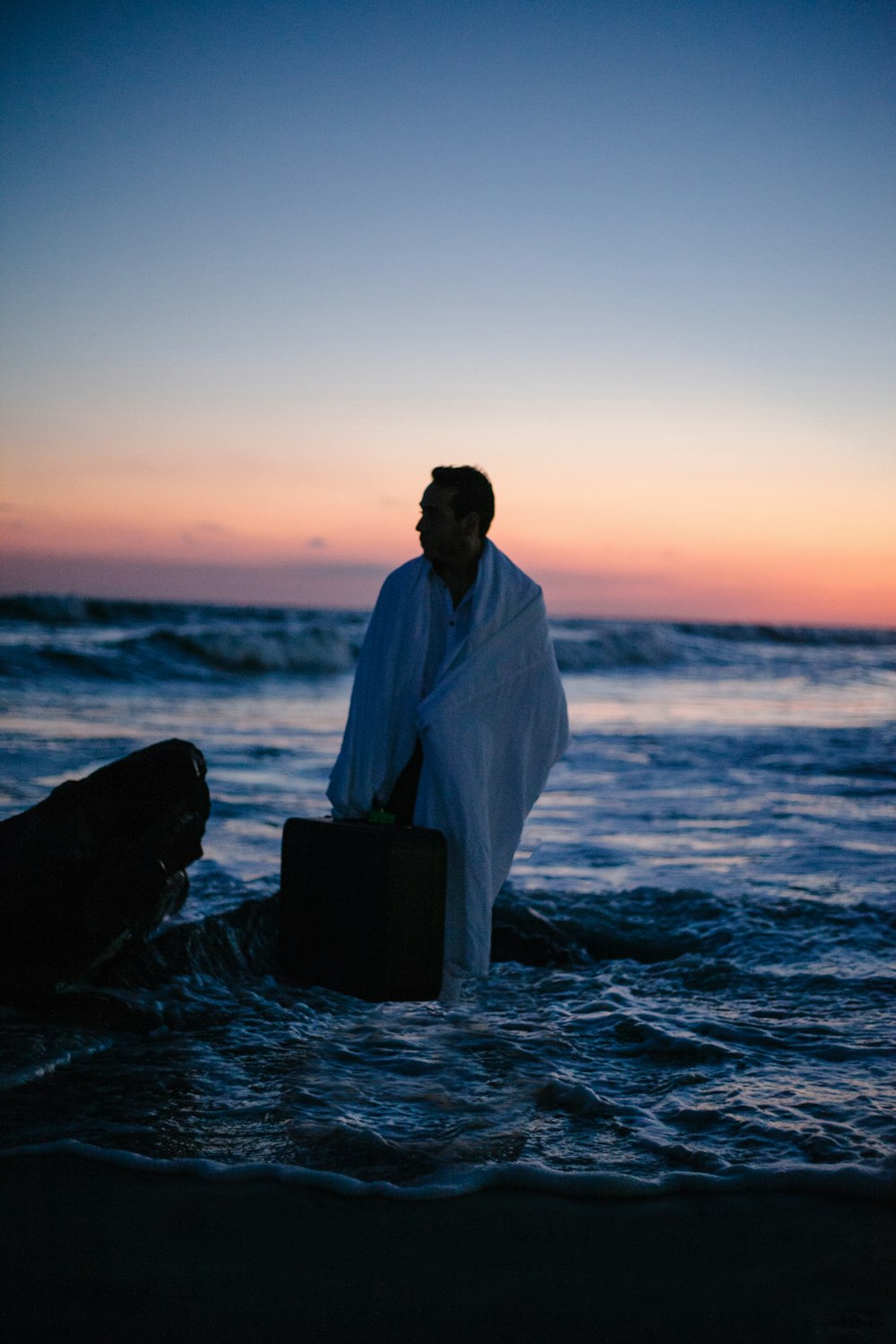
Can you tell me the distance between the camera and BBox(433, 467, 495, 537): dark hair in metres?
4.02

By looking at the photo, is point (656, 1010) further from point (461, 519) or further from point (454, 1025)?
point (461, 519)

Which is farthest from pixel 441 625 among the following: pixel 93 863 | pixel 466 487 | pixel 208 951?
pixel 208 951

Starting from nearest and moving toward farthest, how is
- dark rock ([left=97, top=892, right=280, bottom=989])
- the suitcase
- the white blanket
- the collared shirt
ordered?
the suitcase, the white blanket, the collared shirt, dark rock ([left=97, top=892, right=280, bottom=989])

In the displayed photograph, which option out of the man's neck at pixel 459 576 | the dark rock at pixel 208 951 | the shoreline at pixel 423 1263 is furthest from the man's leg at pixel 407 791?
the shoreline at pixel 423 1263

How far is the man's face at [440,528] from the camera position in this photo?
402 cm

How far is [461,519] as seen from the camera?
4.06m

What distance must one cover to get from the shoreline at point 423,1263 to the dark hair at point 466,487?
2.18 m

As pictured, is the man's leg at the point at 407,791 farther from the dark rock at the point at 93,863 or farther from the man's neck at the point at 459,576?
the dark rock at the point at 93,863

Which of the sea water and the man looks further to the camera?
the man

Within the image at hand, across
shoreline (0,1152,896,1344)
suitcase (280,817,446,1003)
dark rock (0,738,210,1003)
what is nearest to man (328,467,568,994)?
suitcase (280,817,446,1003)

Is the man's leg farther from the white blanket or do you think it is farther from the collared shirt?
the collared shirt

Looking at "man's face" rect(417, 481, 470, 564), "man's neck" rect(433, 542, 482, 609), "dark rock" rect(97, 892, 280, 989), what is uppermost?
"man's face" rect(417, 481, 470, 564)

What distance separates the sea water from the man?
58 centimetres

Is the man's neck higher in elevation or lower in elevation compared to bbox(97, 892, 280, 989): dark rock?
higher
